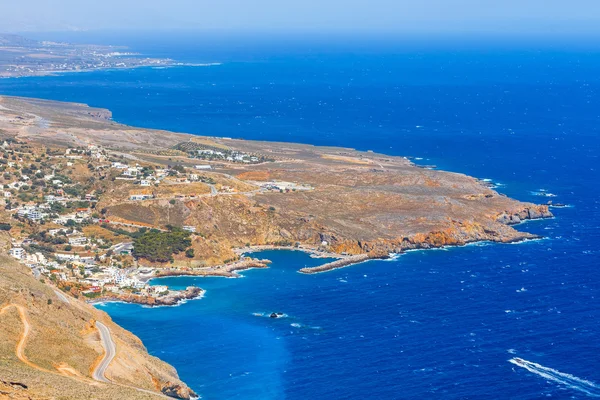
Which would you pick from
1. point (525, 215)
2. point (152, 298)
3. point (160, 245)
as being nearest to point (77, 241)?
point (160, 245)

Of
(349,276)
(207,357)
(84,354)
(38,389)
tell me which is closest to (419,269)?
(349,276)

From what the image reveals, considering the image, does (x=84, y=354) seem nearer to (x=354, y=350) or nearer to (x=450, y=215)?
(x=354, y=350)

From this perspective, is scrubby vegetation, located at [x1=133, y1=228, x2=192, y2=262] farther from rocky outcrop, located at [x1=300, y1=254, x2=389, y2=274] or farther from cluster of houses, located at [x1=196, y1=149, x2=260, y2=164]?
cluster of houses, located at [x1=196, y1=149, x2=260, y2=164]

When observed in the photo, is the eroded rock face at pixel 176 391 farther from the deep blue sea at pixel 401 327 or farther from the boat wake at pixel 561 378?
the boat wake at pixel 561 378

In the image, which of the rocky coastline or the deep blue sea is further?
the rocky coastline

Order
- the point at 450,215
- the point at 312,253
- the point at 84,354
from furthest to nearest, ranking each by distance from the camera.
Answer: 1. the point at 450,215
2. the point at 312,253
3. the point at 84,354

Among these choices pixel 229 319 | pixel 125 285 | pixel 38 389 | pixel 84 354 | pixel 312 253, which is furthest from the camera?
pixel 312 253

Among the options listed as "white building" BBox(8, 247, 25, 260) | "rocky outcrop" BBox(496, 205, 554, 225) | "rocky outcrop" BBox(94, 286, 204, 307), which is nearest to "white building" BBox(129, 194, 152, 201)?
"white building" BBox(8, 247, 25, 260)
